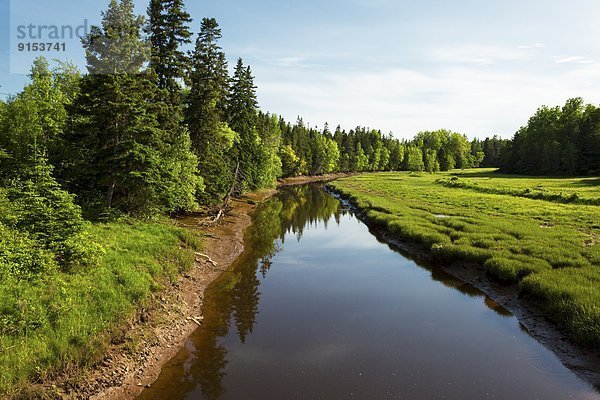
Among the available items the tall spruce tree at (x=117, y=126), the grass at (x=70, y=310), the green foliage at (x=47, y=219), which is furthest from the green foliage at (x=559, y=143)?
the green foliage at (x=47, y=219)

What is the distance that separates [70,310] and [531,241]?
2477 centimetres

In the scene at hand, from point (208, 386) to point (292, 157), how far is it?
83480 millimetres

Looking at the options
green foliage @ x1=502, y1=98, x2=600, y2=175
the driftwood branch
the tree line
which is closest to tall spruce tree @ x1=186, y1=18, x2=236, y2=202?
the tree line

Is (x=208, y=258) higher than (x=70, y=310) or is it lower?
lower

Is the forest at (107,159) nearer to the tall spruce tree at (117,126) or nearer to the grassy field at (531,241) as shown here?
the tall spruce tree at (117,126)

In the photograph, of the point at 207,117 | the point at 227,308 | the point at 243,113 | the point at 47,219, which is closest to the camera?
the point at 47,219

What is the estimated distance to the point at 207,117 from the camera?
3391 centimetres

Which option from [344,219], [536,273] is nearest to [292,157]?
[344,219]

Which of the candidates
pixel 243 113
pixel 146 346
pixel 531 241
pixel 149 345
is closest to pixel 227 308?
pixel 149 345

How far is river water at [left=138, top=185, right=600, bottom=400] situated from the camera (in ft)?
35.7

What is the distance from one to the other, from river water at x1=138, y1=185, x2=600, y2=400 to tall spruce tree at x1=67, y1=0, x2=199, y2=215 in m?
8.07

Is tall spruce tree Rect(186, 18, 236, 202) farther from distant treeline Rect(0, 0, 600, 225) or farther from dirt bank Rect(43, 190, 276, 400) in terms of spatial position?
dirt bank Rect(43, 190, 276, 400)

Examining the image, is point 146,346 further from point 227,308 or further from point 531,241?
point 531,241

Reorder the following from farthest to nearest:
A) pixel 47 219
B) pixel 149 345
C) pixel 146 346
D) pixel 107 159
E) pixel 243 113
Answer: pixel 243 113
pixel 107 159
pixel 47 219
pixel 149 345
pixel 146 346
